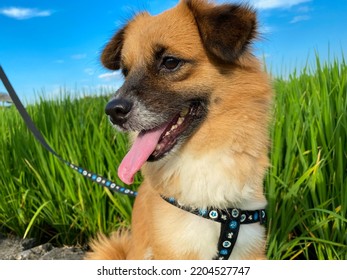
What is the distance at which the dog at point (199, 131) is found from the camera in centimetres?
230

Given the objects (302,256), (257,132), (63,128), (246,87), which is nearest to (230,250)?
(257,132)

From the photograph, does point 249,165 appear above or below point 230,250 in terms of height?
above

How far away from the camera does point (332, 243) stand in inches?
114

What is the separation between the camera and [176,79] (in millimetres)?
2361

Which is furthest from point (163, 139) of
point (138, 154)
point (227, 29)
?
point (227, 29)

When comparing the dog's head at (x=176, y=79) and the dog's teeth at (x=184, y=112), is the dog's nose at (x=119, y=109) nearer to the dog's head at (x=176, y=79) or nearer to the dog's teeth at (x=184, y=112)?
the dog's head at (x=176, y=79)

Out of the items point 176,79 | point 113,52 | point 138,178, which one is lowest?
point 138,178

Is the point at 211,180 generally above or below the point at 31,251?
above

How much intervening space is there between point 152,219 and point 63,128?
2.27m

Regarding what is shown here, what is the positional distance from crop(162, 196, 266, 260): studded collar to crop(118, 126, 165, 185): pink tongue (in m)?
0.22

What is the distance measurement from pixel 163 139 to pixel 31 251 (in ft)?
6.11

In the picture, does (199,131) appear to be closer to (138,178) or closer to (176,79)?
(176,79)

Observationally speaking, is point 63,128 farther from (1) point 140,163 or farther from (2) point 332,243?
(2) point 332,243

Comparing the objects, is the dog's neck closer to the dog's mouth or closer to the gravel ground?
the dog's mouth
